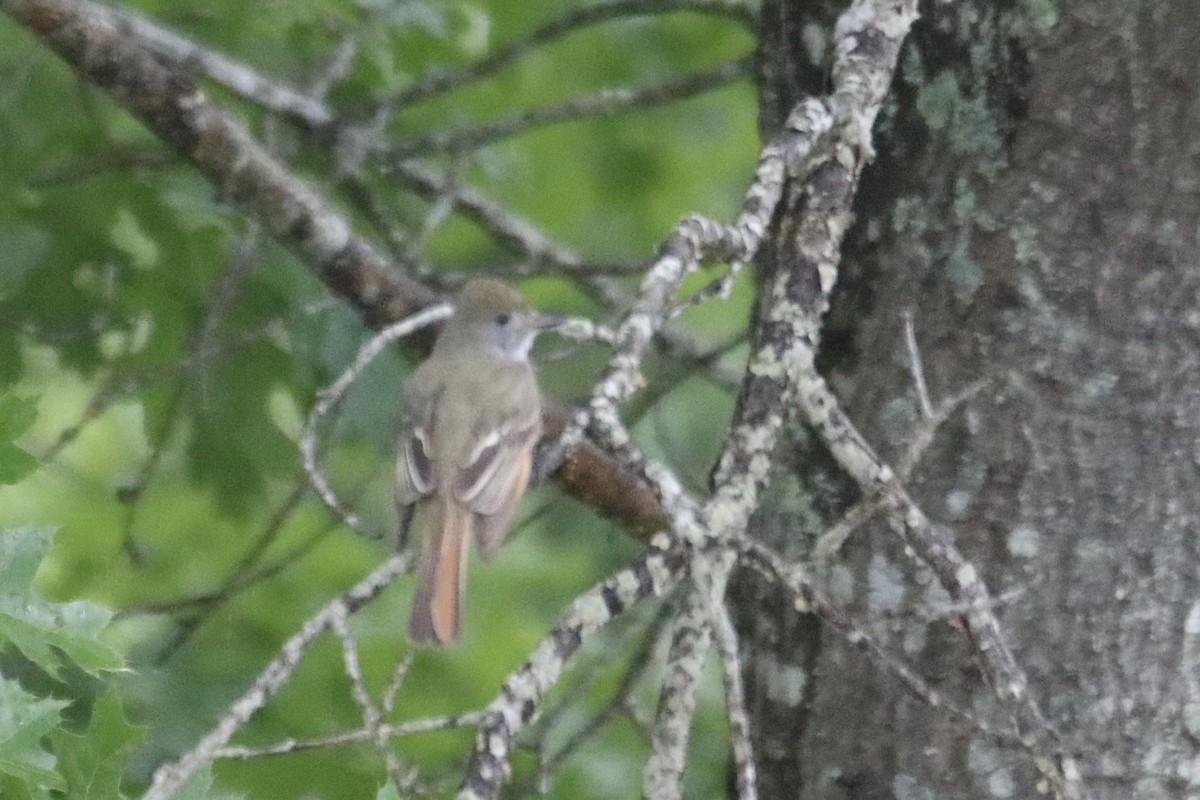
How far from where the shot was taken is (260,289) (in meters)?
4.18

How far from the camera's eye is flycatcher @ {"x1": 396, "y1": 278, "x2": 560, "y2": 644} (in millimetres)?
3471

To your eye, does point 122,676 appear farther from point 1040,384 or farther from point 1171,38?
point 1171,38

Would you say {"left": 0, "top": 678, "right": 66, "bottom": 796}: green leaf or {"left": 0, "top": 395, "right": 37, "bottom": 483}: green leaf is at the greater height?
{"left": 0, "top": 395, "right": 37, "bottom": 483}: green leaf

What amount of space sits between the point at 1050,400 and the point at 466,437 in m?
1.57

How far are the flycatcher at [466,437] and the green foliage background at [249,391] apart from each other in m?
0.12

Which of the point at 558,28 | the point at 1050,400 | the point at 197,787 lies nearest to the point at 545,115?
the point at 558,28

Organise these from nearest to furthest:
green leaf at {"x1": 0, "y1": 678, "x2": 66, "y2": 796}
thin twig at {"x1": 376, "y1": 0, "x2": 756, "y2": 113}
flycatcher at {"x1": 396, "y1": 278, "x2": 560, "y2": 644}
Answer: green leaf at {"x1": 0, "y1": 678, "x2": 66, "y2": 796}
flycatcher at {"x1": 396, "y1": 278, "x2": 560, "y2": 644}
thin twig at {"x1": 376, "y1": 0, "x2": 756, "y2": 113}

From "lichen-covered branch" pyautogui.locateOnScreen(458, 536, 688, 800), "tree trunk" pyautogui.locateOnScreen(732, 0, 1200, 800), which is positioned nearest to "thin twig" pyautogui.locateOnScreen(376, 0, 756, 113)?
"tree trunk" pyautogui.locateOnScreen(732, 0, 1200, 800)

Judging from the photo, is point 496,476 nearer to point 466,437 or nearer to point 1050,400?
point 466,437

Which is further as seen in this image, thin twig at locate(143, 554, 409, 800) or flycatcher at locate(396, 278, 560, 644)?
flycatcher at locate(396, 278, 560, 644)

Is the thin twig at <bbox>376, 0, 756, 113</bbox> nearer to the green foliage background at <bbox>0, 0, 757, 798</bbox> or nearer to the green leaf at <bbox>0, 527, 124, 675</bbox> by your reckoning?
the green foliage background at <bbox>0, 0, 757, 798</bbox>


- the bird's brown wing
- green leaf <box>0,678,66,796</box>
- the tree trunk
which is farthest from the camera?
the bird's brown wing

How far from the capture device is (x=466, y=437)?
12.7 ft

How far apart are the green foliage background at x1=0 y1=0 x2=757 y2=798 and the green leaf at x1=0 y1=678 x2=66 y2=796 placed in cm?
89
